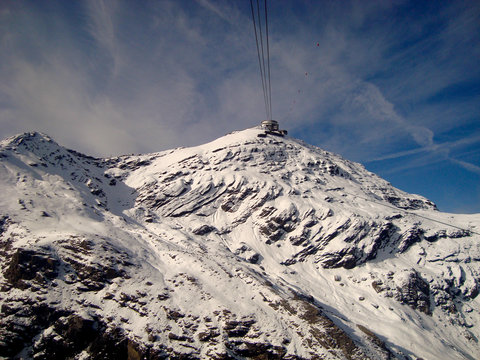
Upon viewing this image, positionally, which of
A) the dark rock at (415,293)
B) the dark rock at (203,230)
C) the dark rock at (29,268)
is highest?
the dark rock at (203,230)

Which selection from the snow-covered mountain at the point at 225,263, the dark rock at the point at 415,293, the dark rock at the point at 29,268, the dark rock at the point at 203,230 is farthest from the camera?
the dark rock at the point at 203,230

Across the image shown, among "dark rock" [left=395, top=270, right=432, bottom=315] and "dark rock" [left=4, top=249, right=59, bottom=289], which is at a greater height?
"dark rock" [left=395, top=270, right=432, bottom=315]

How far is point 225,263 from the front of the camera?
62.0m

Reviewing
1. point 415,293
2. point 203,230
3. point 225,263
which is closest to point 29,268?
point 225,263

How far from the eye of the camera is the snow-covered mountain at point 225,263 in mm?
42747

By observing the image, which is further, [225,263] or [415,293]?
[415,293]

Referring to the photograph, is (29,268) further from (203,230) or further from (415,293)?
(415,293)

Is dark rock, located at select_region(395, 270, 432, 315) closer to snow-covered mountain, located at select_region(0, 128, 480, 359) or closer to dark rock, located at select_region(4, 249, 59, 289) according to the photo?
snow-covered mountain, located at select_region(0, 128, 480, 359)

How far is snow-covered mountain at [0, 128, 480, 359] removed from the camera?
42.7 meters

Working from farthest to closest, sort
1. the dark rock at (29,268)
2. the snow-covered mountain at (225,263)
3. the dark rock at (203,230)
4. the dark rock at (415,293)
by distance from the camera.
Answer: the dark rock at (203,230), the dark rock at (415,293), the dark rock at (29,268), the snow-covered mountain at (225,263)

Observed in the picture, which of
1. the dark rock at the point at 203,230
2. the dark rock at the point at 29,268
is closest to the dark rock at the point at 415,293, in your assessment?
the dark rock at the point at 203,230

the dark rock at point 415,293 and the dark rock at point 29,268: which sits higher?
the dark rock at point 415,293

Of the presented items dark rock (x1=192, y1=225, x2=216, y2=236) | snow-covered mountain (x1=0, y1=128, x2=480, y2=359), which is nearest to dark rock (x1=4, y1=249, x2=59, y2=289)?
snow-covered mountain (x1=0, y1=128, x2=480, y2=359)

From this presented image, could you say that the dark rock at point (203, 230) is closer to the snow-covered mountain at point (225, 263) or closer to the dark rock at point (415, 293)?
the snow-covered mountain at point (225, 263)
